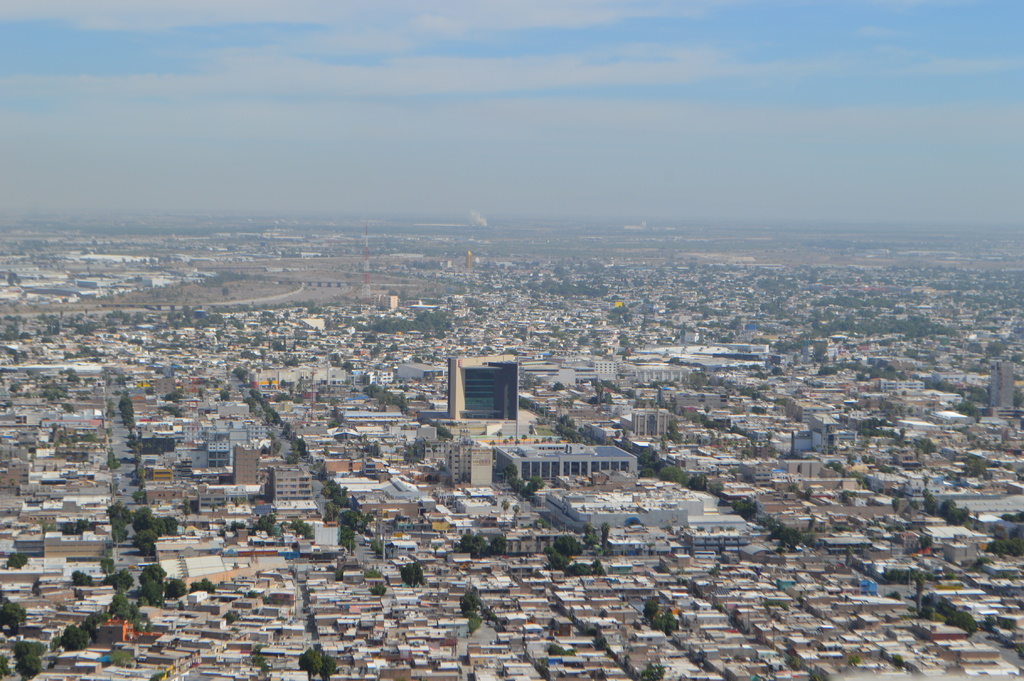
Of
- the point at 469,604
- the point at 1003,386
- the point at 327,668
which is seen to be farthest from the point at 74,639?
the point at 1003,386

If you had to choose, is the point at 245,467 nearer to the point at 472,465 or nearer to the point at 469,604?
the point at 472,465

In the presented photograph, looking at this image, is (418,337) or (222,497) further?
(418,337)

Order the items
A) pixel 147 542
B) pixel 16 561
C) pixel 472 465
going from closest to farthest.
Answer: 1. pixel 16 561
2. pixel 147 542
3. pixel 472 465

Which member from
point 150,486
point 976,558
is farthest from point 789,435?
point 150,486

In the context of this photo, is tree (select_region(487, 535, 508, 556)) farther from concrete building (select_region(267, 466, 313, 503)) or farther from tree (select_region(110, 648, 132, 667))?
tree (select_region(110, 648, 132, 667))

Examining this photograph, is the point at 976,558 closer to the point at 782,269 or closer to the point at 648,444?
the point at 648,444

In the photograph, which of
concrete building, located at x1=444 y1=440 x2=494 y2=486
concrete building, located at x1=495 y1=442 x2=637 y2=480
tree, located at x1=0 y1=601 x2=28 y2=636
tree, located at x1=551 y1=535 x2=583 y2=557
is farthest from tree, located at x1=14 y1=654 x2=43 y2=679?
concrete building, located at x1=495 y1=442 x2=637 y2=480
